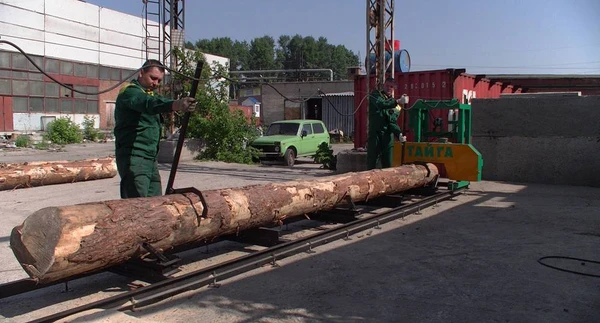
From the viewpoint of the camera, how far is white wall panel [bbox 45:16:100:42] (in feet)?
108

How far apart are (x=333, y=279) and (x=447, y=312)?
48.4 inches

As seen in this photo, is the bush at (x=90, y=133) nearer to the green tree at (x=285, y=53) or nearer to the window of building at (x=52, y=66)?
the window of building at (x=52, y=66)

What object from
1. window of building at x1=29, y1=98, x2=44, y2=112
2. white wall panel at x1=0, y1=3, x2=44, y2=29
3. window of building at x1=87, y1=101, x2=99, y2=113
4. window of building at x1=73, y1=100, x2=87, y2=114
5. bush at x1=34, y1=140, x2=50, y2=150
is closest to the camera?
bush at x1=34, y1=140, x2=50, y2=150

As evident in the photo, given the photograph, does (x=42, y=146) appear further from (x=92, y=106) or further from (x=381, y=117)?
(x=381, y=117)

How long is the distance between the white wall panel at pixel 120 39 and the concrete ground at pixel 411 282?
103 feet

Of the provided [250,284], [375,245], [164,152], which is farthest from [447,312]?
[164,152]

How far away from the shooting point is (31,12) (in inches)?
1236

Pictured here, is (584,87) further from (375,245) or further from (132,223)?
(132,223)

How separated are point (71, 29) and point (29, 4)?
335cm

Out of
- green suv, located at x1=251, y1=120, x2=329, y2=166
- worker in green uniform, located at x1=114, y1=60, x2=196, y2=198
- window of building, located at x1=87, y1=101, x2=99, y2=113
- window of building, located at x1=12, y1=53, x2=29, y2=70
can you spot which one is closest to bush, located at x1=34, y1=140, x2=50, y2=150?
window of building, located at x1=12, y1=53, x2=29, y2=70

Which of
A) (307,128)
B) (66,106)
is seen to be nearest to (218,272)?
(307,128)

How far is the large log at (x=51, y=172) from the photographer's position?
11.0 metres

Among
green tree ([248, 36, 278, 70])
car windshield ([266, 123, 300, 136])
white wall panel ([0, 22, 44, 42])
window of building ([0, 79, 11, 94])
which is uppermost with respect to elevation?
green tree ([248, 36, 278, 70])

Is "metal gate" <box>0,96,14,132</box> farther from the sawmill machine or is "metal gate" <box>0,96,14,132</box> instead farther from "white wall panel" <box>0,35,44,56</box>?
the sawmill machine
